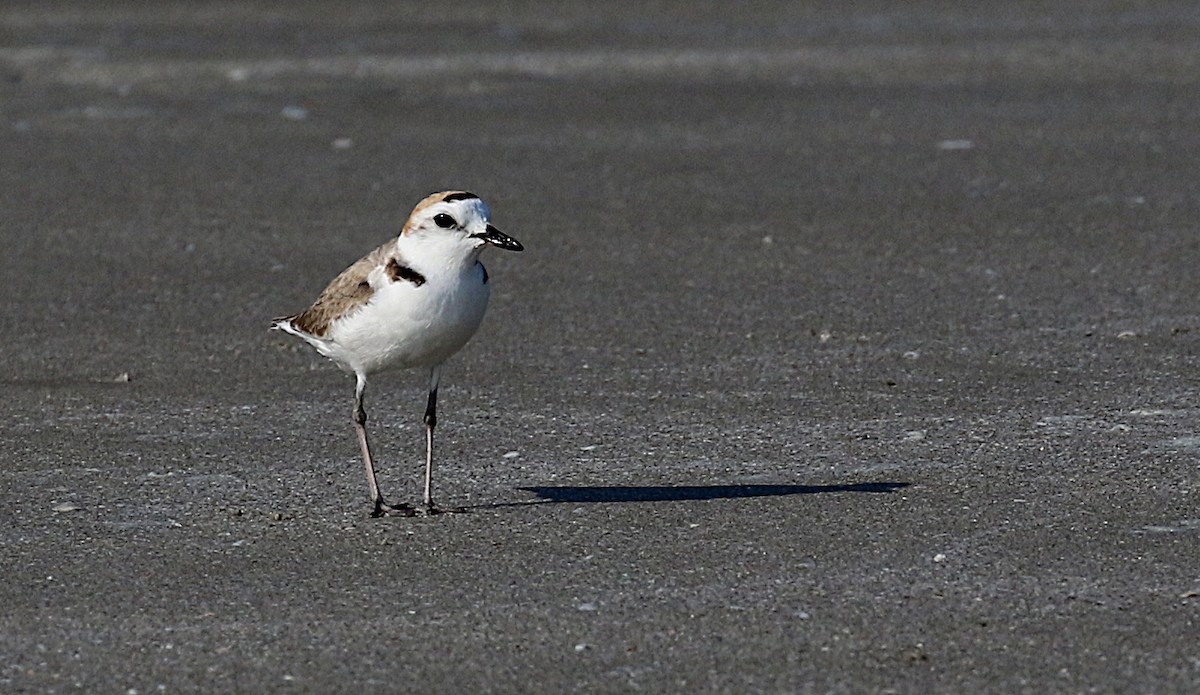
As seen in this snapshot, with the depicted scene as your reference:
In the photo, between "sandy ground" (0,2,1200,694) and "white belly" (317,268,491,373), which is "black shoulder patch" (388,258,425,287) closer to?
"white belly" (317,268,491,373)

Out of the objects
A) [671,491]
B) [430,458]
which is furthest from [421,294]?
[671,491]

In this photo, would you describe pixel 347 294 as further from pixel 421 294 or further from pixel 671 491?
pixel 671 491

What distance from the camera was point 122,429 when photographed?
7941 mm

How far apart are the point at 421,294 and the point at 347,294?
385mm

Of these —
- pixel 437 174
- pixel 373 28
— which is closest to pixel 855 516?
pixel 437 174

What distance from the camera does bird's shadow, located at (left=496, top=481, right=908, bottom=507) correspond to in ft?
22.5

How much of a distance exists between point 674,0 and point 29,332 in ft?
42.9

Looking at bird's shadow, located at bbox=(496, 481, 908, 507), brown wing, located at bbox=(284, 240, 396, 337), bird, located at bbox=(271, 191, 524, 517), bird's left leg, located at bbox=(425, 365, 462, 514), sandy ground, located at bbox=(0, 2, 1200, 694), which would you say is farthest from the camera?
bird's shadow, located at bbox=(496, 481, 908, 507)

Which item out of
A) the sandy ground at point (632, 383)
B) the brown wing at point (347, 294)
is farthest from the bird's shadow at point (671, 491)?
the brown wing at point (347, 294)

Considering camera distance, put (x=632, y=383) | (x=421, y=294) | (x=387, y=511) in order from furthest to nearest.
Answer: (x=632, y=383) < (x=387, y=511) < (x=421, y=294)

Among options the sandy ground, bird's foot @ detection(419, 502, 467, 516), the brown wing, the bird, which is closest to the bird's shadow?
the sandy ground

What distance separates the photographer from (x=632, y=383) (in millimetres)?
8562

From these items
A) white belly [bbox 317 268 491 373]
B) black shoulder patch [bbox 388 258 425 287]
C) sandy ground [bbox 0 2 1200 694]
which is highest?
black shoulder patch [bbox 388 258 425 287]

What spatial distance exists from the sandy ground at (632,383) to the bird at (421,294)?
53 centimetres
